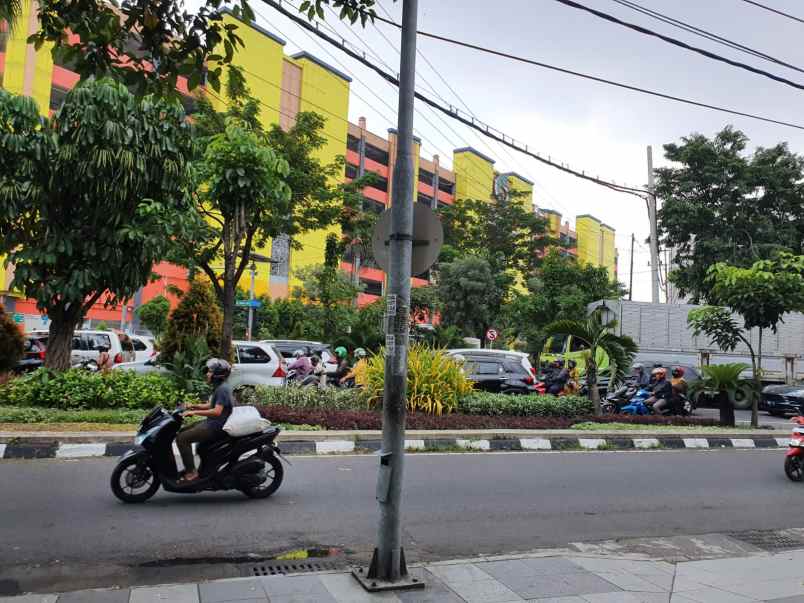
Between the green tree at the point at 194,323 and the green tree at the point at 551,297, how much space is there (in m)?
17.7

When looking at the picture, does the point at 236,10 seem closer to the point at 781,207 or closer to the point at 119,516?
the point at 119,516

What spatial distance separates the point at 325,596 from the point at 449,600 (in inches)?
31.6

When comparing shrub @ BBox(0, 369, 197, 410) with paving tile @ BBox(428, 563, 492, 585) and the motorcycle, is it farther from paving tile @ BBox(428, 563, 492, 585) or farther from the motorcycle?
the motorcycle

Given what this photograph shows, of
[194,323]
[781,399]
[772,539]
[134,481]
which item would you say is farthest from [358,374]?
[781,399]

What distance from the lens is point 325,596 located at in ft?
14.5

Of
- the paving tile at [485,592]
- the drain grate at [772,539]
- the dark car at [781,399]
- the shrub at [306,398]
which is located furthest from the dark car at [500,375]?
the paving tile at [485,592]

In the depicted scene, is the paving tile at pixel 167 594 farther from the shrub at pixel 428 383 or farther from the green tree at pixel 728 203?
the green tree at pixel 728 203

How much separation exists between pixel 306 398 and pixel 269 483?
225 inches

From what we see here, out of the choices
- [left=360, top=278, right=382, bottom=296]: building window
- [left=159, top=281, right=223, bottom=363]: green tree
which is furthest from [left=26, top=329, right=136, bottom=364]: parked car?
[left=360, top=278, right=382, bottom=296]: building window

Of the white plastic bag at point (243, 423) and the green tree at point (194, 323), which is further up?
the green tree at point (194, 323)

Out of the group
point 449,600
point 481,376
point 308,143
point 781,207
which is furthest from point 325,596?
point 781,207

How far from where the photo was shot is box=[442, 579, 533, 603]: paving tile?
14.8ft

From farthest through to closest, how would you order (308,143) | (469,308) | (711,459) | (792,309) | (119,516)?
(469,308) < (308,143) < (792,309) < (711,459) < (119,516)

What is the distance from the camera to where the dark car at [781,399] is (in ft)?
67.4
